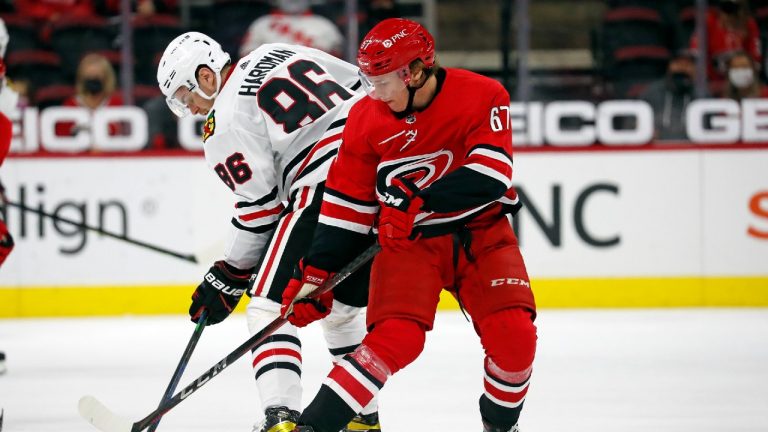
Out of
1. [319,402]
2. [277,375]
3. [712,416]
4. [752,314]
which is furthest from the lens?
[752,314]

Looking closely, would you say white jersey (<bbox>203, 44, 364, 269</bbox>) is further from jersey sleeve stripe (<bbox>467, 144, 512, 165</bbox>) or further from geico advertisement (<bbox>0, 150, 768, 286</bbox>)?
geico advertisement (<bbox>0, 150, 768, 286</bbox>)

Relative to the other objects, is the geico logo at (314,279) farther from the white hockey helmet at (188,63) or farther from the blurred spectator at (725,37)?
the blurred spectator at (725,37)

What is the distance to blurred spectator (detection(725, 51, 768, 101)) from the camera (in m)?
6.59

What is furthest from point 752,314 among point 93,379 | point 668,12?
point 93,379

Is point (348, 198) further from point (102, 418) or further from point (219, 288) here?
point (102, 418)

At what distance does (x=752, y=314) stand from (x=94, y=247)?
313 cm

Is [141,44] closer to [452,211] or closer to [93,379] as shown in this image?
[93,379]

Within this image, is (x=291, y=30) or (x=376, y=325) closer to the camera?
(x=376, y=325)

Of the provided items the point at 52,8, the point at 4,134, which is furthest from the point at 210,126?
the point at 52,8

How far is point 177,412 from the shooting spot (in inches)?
159

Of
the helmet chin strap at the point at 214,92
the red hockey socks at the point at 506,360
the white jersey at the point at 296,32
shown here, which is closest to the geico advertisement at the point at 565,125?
the white jersey at the point at 296,32

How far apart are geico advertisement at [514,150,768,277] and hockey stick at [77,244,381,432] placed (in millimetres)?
3395

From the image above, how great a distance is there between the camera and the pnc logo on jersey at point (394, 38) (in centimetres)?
289

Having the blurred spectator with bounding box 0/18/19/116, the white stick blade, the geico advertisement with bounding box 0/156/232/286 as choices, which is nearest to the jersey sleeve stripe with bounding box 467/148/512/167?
the white stick blade
